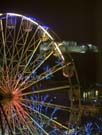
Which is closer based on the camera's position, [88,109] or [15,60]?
[15,60]

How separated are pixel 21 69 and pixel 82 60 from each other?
5749 mm

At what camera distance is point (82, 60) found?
11312mm

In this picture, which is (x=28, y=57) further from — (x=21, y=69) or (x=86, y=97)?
(x=86, y=97)

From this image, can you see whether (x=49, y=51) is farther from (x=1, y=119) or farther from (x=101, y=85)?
(x=101, y=85)

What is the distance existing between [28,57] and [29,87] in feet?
1.27

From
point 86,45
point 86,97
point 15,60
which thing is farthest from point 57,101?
point 15,60

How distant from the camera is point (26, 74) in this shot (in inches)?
224

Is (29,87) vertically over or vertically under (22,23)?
under

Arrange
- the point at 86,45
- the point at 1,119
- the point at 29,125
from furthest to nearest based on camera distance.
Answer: the point at 86,45, the point at 29,125, the point at 1,119

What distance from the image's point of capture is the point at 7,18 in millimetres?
5711

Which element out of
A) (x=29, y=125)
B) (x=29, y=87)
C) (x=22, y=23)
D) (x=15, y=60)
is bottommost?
(x=29, y=125)

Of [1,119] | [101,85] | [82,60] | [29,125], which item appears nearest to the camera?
[1,119]

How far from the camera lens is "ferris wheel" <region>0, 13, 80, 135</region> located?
17.5 feet

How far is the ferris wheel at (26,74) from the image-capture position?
532cm
